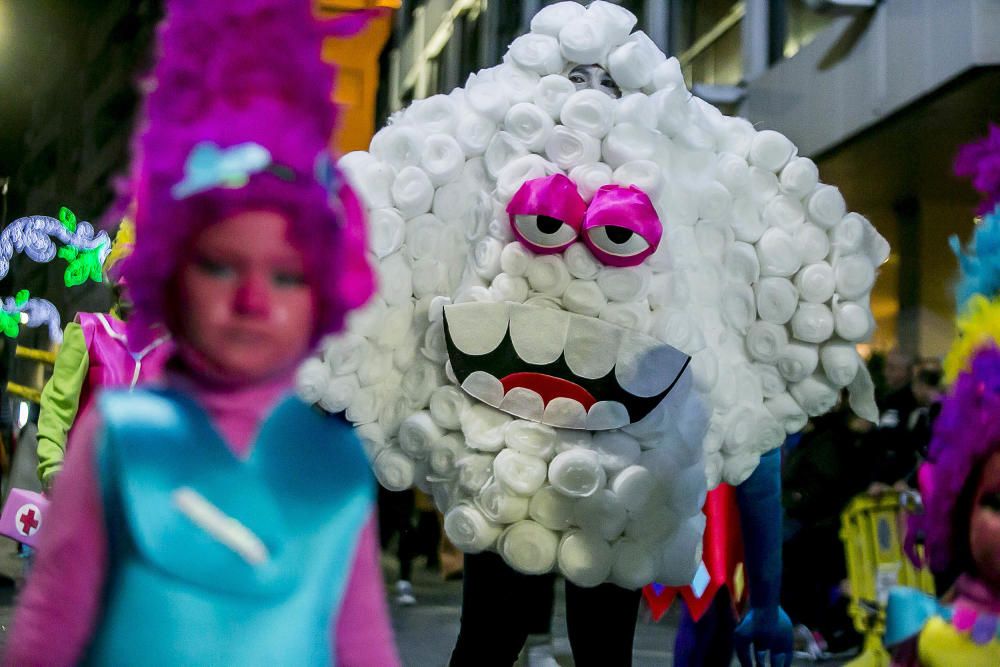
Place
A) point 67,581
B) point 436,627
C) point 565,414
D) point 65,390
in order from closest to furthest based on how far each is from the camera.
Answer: point 67,581
point 565,414
point 65,390
point 436,627

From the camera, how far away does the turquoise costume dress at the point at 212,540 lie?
1.64 m

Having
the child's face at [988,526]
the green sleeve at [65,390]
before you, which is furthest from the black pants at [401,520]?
the child's face at [988,526]

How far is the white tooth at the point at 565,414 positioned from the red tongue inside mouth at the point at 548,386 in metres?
0.02

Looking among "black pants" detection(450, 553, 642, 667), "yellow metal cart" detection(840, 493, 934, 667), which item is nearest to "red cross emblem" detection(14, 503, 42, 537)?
"black pants" detection(450, 553, 642, 667)

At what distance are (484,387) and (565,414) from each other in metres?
0.19

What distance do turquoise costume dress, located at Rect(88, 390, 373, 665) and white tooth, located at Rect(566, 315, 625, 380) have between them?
1419 mm

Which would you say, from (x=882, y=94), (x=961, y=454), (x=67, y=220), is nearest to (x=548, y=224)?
(x=961, y=454)

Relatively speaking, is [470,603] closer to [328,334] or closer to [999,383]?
[999,383]

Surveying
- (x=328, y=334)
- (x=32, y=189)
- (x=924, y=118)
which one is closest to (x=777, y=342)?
(x=328, y=334)

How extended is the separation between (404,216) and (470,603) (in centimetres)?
89

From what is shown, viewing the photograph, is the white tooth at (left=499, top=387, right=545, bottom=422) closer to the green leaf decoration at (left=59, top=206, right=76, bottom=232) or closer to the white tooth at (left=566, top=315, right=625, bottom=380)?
the white tooth at (left=566, top=315, right=625, bottom=380)

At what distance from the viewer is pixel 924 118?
28.1 ft

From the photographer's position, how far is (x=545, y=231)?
3164 millimetres

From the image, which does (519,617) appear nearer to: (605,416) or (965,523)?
(605,416)
